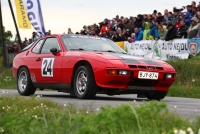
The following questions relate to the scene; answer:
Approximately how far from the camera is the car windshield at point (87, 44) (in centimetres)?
1312

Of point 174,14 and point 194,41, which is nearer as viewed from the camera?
point 194,41

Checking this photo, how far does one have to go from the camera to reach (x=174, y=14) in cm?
2161

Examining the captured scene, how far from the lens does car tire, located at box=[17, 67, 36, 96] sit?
14164 mm

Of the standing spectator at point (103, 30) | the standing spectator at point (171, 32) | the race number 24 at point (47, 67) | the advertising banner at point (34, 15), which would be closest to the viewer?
the race number 24 at point (47, 67)

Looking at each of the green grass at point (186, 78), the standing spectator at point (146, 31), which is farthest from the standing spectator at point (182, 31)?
the standing spectator at point (146, 31)

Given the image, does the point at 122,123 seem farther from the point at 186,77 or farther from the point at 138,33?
the point at 138,33

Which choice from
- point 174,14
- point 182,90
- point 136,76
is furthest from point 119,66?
point 174,14

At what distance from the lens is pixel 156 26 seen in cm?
2197

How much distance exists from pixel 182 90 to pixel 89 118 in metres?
12.5

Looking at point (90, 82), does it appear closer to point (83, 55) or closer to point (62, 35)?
point (83, 55)

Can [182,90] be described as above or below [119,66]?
below

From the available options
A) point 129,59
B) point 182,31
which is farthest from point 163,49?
point 129,59

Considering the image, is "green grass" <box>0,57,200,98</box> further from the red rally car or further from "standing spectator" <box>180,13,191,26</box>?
the red rally car

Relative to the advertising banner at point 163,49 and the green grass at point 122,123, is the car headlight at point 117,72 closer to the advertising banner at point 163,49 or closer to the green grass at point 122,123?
the green grass at point 122,123
